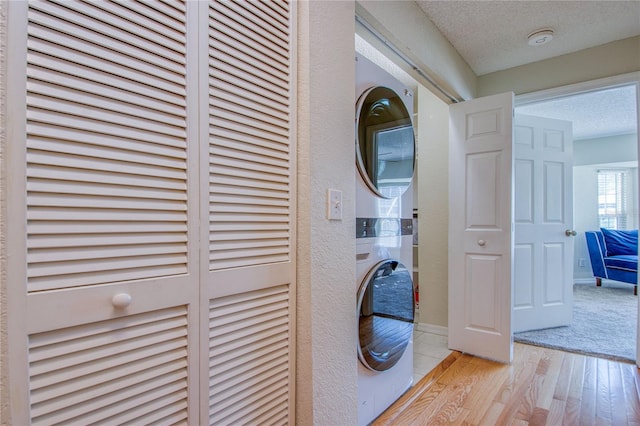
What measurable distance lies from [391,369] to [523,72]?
2.57m

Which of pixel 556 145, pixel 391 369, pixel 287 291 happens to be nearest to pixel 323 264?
pixel 287 291

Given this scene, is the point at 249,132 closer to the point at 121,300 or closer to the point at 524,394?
the point at 121,300

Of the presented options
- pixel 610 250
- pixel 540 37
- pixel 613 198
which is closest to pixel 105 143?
pixel 540 37

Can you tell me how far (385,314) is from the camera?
164cm

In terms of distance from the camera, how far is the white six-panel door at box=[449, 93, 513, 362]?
235 centimetres

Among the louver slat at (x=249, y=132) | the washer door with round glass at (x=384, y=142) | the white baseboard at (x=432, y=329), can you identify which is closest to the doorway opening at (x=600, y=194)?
the white baseboard at (x=432, y=329)

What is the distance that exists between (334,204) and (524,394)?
1.73 meters

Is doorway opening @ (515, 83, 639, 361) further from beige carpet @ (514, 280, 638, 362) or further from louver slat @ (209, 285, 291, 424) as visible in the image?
louver slat @ (209, 285, 291, 424)

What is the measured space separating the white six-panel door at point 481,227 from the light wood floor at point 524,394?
8.9 inches

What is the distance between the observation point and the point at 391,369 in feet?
5.87

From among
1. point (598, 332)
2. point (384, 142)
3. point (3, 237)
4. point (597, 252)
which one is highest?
point (384, 142)

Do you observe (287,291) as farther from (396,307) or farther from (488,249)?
(488,249)

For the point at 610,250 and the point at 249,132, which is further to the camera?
the point at 610,250

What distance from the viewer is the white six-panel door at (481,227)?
2.35 metres
